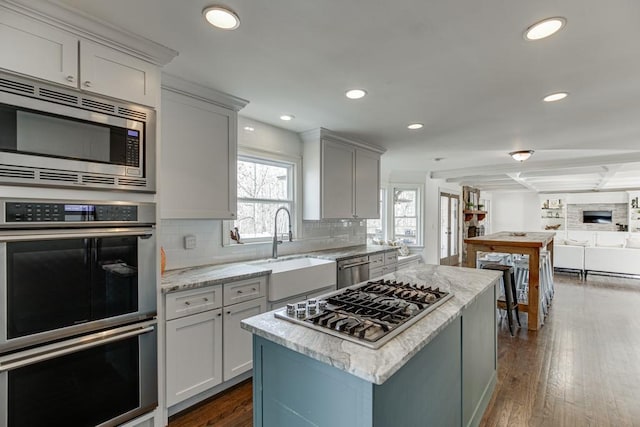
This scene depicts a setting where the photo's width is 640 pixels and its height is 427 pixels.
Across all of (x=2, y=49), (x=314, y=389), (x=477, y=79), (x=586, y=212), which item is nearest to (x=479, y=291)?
(x=314, y=389)

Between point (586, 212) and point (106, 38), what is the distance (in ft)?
42.4

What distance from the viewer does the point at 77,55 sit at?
62.6 inches

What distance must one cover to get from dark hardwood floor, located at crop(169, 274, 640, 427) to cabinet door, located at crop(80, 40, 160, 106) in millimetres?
2118

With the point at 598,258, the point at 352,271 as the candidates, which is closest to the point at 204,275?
the point at 352,271

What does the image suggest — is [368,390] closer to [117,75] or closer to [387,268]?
[117,75]

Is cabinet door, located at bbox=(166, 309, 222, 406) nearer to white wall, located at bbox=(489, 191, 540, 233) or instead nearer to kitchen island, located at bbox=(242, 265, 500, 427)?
kitchen island, located at bbox=(242, 265, 500, 427)

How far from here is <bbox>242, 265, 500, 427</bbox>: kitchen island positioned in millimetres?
1048

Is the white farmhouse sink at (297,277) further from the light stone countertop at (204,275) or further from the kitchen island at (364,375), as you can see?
the kitchen island at (364,375)

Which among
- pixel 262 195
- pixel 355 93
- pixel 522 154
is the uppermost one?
pixel 355 93

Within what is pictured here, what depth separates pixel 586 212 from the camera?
10.1 m

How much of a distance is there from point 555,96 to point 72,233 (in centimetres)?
356

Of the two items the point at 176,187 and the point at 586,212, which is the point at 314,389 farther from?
the point at 586,212

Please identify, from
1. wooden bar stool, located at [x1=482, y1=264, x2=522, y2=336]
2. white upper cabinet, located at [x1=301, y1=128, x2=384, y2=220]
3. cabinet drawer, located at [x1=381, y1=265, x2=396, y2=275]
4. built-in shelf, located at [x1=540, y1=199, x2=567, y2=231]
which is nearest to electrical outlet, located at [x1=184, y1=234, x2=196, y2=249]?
white upper cabinet, located at [x1=301, y1=128, x2=384, y2=220]

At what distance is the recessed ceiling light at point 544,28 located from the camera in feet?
5.26
